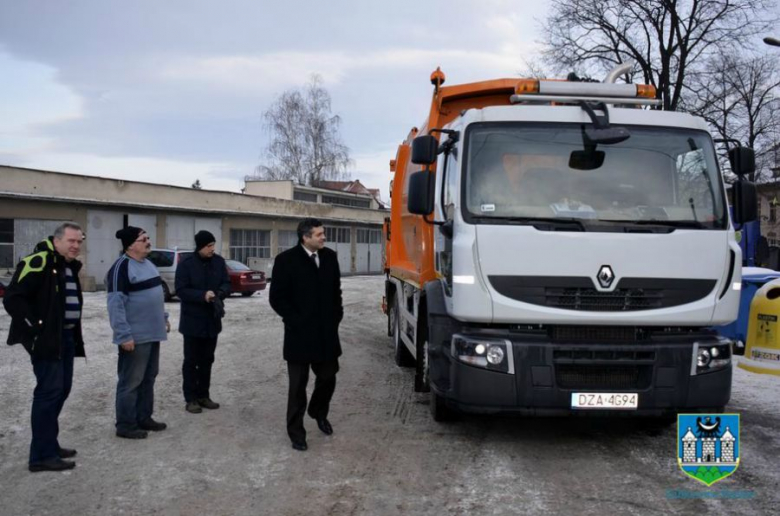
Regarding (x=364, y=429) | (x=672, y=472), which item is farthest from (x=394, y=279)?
(x=672, y=472)

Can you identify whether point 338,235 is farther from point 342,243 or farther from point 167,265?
point 167,265

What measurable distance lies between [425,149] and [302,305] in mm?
1641

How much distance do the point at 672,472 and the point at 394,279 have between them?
529 cm

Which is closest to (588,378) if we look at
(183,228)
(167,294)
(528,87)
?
(528,87)

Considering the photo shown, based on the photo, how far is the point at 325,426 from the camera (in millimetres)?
5984

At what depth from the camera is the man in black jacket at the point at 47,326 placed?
15.8 ft

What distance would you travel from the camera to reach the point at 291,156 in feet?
181

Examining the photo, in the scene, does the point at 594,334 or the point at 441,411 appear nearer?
the point at 594,334

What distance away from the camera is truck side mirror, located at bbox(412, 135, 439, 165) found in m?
5.62

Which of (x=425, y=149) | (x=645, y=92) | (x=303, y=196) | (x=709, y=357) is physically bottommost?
(x=709, y=357)

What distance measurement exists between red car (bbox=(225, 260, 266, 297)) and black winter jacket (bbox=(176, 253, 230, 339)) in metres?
15.1

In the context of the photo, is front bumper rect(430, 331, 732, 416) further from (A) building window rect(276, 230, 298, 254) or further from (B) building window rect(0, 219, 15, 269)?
(A) building window rect(276, 230, 298, 254)

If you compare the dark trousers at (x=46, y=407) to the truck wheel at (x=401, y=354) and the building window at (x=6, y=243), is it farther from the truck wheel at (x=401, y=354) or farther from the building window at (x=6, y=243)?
the building window at (x=6, y=243)

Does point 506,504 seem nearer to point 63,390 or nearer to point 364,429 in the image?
point 364,429
